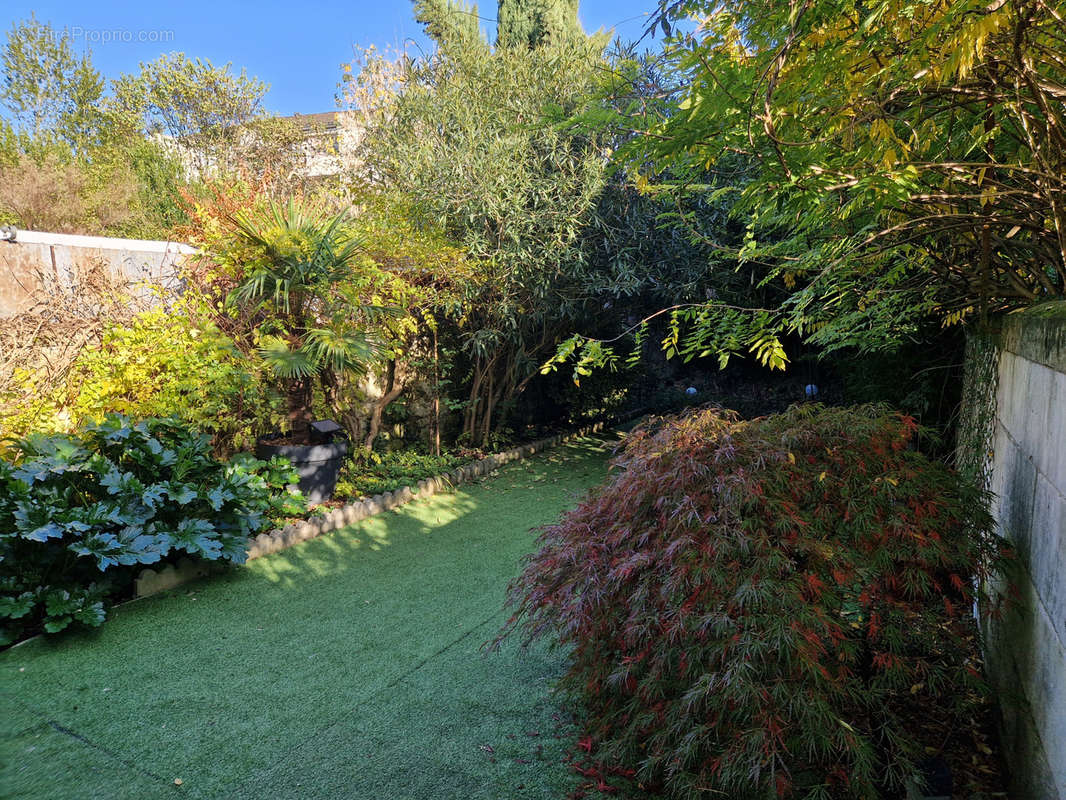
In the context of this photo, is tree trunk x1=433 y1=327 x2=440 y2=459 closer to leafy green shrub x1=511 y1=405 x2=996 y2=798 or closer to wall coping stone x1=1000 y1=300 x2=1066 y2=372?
leafy green shrub x1=511 y1=405 x2=996 y2=798

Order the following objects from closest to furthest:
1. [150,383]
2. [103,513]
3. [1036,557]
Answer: [1036,557]
[103,513]
[150,383]

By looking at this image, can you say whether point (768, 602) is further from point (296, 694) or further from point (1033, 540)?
point (296, 694)

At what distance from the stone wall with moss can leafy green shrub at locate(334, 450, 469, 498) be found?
4615 mm

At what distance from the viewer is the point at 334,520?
5211mm

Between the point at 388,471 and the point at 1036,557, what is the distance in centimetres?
533

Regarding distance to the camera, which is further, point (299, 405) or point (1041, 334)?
point (299, 405)

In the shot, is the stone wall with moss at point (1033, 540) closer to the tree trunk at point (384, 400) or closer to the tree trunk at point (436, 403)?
the tree trunk at point (384, 400)

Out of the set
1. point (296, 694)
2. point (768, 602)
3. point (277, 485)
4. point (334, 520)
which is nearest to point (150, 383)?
point (277, 485)

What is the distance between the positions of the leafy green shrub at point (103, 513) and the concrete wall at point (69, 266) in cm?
136

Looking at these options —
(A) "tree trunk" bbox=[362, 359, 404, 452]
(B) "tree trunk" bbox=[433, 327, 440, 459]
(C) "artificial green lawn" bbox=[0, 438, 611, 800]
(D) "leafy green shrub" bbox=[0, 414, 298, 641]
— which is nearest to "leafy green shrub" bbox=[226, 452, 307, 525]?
(D) "leafy green shrub" bbox=[0, 414, 298, 641]

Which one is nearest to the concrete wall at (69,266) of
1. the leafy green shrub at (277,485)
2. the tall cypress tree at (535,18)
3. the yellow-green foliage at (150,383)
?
the yellow-green foliage at (150,383)

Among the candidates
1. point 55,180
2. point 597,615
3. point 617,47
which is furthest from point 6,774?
point 55,180

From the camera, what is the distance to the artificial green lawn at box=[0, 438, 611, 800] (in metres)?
2.38

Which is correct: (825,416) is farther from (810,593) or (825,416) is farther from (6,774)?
(6,774)
